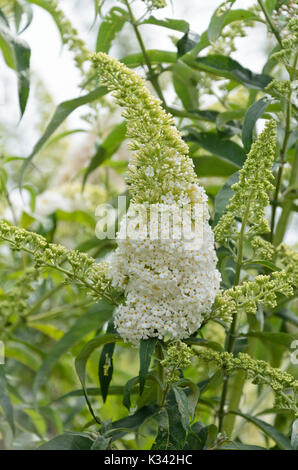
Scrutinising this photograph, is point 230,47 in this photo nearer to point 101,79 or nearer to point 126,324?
point 101,79

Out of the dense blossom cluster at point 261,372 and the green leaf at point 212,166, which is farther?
the green leaf at point 212,166

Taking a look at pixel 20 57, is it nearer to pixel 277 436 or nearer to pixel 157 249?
pixel 157 249

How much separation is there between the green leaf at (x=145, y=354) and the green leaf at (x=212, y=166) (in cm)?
39

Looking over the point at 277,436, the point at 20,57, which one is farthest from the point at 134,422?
the point at 20,57

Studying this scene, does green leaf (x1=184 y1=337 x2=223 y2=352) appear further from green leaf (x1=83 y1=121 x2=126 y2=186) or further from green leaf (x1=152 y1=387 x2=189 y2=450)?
green leaf (x1=83 y1=121 x2=126 y2=186)

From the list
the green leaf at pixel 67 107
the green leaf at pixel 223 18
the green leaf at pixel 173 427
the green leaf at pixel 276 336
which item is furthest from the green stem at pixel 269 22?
the green leaf at pixel 173 427

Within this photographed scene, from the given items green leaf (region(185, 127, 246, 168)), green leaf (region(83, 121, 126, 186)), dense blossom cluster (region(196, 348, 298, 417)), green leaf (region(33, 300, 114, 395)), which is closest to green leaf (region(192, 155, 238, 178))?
green leaf (region(185, 127, 246, 168))

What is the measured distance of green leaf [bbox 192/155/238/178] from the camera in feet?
2.76

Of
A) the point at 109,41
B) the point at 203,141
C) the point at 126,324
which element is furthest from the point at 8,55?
the point at 126,324

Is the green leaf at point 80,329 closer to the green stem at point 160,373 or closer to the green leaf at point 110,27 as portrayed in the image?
the green stem at point 160,373

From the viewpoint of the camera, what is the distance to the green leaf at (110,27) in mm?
799

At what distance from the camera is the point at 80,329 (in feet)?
2.75

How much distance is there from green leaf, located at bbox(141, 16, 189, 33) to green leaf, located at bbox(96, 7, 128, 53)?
0.04 m
